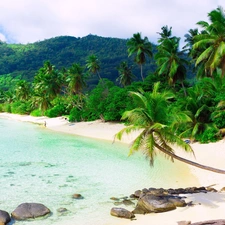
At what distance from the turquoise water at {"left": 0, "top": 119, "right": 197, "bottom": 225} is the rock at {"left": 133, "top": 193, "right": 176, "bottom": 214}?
1.36 m

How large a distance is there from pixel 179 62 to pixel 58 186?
27.8 m

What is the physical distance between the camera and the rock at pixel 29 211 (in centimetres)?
1218

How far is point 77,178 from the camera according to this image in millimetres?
18875

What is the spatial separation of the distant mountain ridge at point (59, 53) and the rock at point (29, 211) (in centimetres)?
9854

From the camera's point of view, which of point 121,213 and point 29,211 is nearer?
point 121,213

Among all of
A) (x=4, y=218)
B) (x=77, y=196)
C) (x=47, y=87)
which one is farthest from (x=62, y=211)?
(x=47, y=87)

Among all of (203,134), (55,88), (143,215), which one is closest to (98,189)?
(143,215)

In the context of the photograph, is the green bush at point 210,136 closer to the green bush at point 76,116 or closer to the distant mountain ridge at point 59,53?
the green bush at point 76,116

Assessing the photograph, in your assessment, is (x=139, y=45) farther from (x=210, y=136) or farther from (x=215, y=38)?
(x=210, y=136)

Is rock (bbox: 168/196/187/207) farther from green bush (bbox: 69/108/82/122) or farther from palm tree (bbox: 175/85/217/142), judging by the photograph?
green bush (bbox: 69/108/82/122)

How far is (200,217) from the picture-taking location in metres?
11.0

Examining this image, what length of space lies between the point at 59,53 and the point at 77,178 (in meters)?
126

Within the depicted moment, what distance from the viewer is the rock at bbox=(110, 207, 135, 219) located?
466 inches

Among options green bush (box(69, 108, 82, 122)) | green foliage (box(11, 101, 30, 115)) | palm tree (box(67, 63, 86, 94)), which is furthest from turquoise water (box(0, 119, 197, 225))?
green foliage (box(11, 101, 30, 115))
